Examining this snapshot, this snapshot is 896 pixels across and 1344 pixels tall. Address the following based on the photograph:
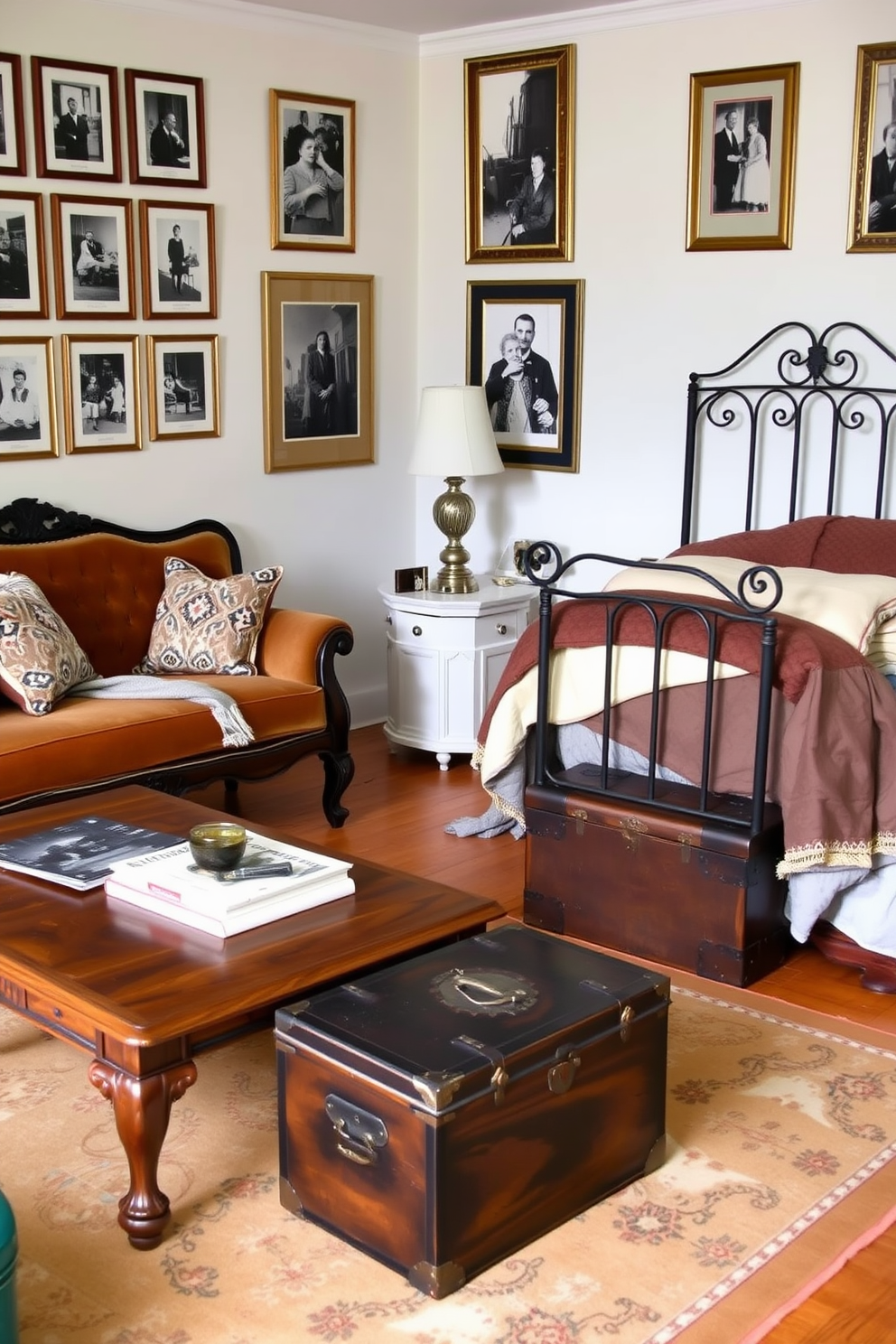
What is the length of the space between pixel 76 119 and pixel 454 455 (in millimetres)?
1768

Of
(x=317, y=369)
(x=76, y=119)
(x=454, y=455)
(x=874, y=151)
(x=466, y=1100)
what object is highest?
(x=76, y=119)

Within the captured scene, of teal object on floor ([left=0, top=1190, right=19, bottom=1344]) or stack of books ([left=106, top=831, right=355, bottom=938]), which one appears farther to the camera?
stack of books ([left=106, top=831, right=355, bottom=938])

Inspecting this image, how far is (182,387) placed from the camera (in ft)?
17.9

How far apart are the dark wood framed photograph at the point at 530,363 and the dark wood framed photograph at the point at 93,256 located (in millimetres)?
1536

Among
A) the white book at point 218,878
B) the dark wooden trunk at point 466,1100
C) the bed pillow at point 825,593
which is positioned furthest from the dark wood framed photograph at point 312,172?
the dark wooden trunk at point 466,1100

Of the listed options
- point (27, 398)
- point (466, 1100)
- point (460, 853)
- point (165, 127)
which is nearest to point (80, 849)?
point (466, 1100)

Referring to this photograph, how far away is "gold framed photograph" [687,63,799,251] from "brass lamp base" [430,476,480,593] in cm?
126

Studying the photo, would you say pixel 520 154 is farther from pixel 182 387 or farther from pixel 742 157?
pixel 182 387

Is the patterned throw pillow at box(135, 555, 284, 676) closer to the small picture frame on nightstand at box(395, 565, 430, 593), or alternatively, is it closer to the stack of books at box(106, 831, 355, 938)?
the small picture frame on nightstand at box(395, 565, 430, 593)

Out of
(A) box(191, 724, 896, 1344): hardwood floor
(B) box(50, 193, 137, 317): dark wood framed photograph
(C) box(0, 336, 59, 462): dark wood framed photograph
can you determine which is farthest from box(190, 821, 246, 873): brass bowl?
(B) box(50, 193, 137, 317): dark wood framed photograph

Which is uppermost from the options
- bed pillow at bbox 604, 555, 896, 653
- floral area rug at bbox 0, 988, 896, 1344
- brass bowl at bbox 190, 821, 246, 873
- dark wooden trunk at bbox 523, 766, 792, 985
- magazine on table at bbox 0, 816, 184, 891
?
bed pillow at bbox 604, 555, 896, 653

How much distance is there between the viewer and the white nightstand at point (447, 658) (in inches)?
219

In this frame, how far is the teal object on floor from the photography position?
2.00 metres

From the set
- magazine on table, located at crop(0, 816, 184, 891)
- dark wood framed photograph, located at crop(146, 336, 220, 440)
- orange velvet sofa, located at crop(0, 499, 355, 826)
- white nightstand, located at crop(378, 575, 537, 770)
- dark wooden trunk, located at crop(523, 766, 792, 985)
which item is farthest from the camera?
white nightstand, located at crop(378, 575, 537, 770)
